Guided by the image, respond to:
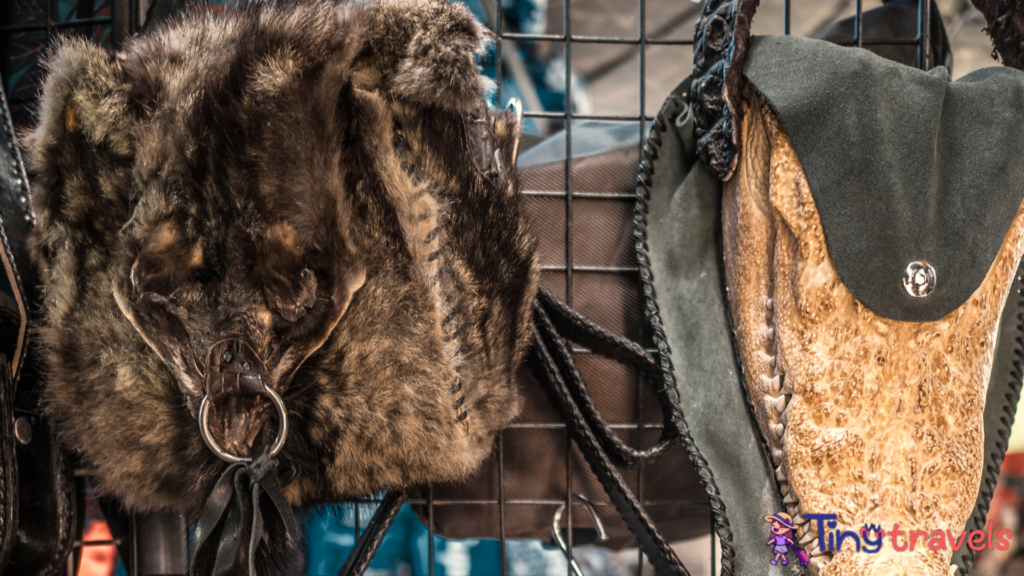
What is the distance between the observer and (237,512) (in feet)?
1.92

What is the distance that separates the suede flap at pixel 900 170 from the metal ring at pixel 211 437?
2.00 ft

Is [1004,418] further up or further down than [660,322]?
further down

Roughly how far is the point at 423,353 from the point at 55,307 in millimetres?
414

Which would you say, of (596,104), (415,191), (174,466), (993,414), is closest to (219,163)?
(415,191)

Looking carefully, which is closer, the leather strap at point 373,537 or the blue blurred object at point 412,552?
the leather strap at point 373,537

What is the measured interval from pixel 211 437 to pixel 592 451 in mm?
457

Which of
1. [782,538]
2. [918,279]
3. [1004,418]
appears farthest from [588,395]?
[1004,418]

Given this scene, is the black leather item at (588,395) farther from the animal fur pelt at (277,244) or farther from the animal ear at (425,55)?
the animal ear at (425,55)

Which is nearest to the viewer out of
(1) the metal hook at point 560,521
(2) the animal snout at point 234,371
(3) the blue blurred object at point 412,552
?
(2) the animal snout at point 234,371

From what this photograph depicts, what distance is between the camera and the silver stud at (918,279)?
0.63 meters

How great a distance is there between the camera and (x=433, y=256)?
0.62 metres

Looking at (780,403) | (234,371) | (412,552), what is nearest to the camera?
(234,371)

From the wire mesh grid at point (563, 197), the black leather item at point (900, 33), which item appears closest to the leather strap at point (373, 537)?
the wire mesh grid at point (563, 197)

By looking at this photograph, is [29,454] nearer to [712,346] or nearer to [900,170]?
[712,346]
